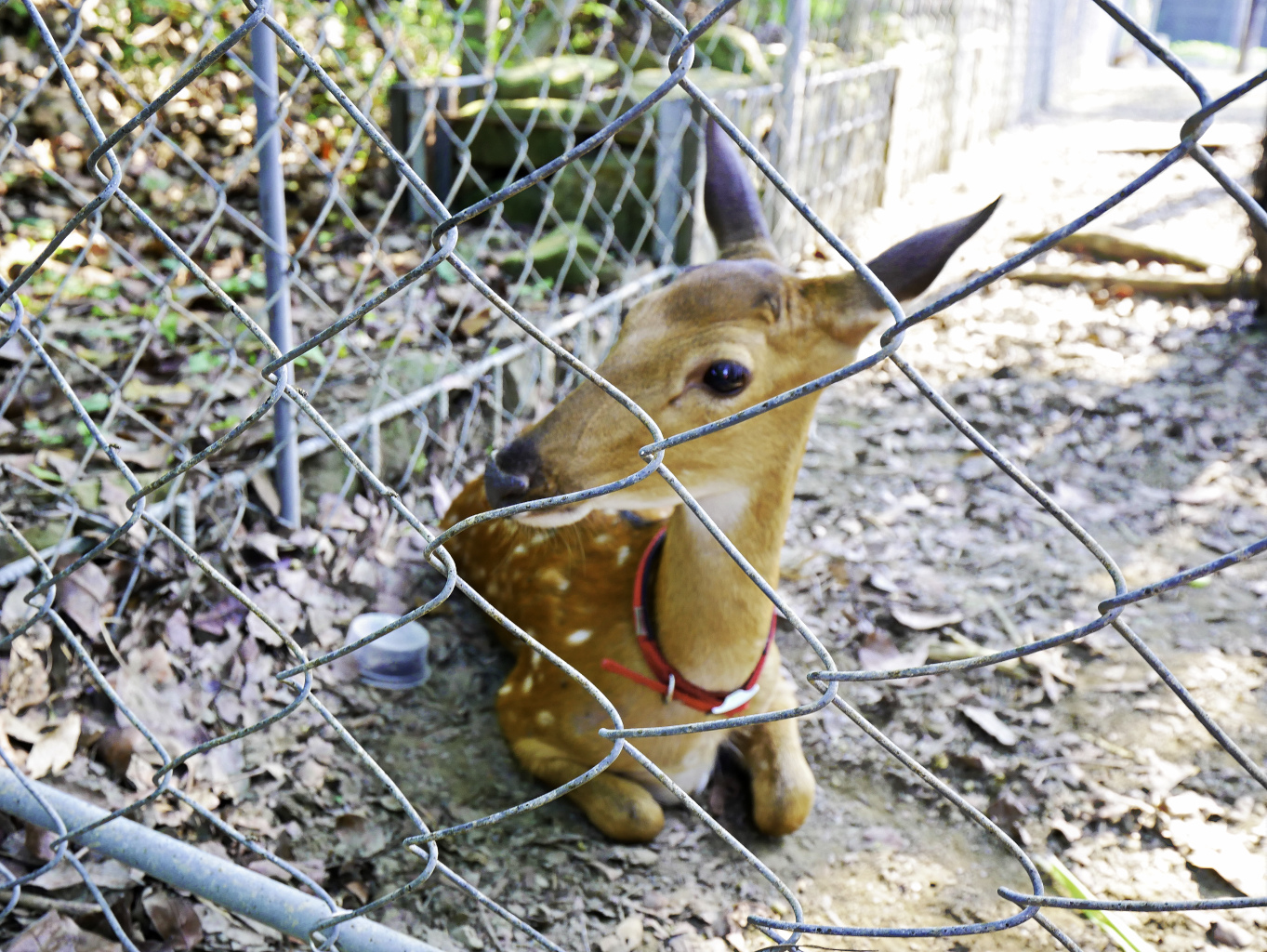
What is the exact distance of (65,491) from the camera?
7.91 ft

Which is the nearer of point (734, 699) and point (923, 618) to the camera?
point (734, 699)

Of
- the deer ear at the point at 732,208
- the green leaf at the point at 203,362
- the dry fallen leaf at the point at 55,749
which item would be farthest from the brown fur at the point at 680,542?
the green leaf at the point at 203,362

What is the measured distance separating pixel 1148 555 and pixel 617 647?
1976 millimetres

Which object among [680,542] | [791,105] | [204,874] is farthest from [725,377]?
[791,105]

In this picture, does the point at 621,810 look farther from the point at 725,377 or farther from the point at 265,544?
the point at 265,544

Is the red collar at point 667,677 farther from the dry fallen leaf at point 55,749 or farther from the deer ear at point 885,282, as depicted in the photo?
the dry fallen leaf at point 55,749

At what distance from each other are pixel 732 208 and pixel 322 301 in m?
1.91

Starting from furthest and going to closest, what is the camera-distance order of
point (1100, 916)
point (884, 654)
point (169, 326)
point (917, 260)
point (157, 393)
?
point (169, 326), point (157, 393), point (884, 654), point (1100, 916), point (917, 260)

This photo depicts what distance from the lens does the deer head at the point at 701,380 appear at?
68.1 inches

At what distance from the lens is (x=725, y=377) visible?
1.77 meters

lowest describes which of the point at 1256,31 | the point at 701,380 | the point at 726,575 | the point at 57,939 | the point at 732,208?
the point at 1256,31

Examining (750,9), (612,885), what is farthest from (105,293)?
(750,9)

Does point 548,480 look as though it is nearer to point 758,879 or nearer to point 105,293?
point 758,879

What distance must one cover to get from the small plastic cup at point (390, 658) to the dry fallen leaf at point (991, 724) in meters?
1.34
